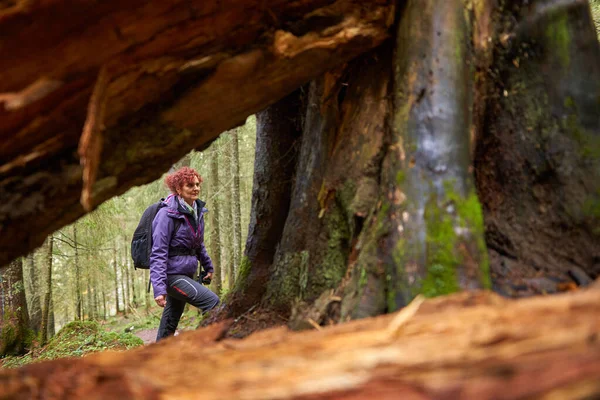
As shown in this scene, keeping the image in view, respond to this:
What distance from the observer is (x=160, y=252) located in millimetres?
4809

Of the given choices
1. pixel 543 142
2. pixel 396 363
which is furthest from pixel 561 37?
pixel 396 363

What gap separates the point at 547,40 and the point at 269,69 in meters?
1.92

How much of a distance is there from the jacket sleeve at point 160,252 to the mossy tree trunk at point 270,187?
4.22ft

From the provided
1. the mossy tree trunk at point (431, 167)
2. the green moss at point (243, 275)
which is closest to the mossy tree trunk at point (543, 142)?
the mossy tree trunk at point (431, 167)

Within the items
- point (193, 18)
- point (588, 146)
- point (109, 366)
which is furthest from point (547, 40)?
point (109, 366)

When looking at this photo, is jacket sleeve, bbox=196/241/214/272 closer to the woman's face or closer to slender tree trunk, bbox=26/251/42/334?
the woman's face

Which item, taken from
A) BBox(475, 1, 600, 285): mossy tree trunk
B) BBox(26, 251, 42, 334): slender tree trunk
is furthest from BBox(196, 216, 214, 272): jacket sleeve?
BBox(26, 251, 42, 334): slender tree trunk

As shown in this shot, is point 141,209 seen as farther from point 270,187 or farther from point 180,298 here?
point 270,187

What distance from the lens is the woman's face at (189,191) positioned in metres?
5.19

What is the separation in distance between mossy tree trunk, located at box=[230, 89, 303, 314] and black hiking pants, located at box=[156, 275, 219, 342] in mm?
1136

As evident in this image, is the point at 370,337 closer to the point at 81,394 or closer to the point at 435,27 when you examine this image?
the point at 81,394

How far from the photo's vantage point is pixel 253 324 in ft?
11.2

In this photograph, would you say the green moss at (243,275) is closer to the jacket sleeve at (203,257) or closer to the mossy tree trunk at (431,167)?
the jacket sleeve at (203,257)

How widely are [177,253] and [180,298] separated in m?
0.56
